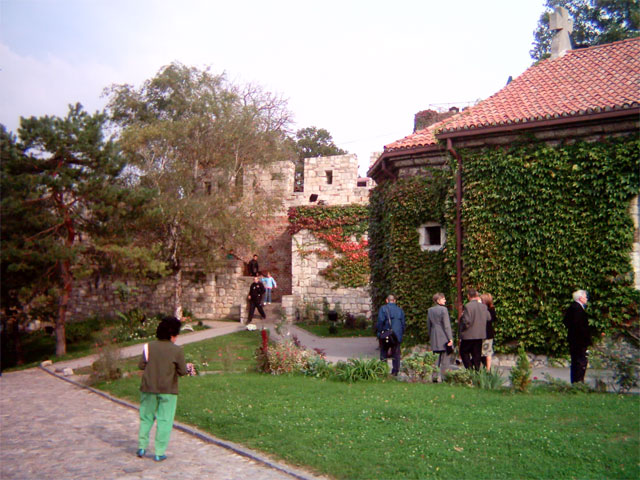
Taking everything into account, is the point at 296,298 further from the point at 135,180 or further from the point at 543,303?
the point at 543,303

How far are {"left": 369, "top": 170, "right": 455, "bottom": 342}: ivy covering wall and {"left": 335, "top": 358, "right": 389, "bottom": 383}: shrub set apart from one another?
122 inches

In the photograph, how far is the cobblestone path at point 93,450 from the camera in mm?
5613

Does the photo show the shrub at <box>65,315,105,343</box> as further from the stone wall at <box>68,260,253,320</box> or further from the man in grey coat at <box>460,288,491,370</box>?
the man in grey coat at <box>460,288,491,370</box>

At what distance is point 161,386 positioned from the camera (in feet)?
19.6

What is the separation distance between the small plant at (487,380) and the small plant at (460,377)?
0.07m

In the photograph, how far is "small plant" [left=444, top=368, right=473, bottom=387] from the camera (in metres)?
9.02

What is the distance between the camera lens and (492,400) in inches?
307

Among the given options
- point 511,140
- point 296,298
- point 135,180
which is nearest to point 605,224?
point 511,140

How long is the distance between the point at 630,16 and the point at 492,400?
22944 mm

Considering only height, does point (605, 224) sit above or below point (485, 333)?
above

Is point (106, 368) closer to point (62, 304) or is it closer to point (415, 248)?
point (415, 248)

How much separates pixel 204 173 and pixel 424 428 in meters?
18.0

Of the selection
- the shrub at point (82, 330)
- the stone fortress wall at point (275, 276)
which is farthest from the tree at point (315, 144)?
the shrub at point (82, 330)

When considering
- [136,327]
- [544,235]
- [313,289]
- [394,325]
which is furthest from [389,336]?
[136,327]
